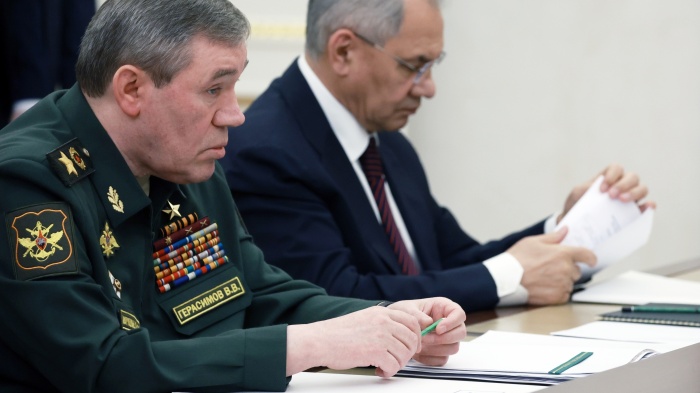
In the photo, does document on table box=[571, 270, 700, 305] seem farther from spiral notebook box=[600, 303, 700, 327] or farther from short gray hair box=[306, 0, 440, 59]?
short gray hair box=[306, 0, 440, 59]

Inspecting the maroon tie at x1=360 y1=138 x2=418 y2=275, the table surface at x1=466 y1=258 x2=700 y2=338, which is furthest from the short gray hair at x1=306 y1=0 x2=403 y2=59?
the table surface at x1=466 y1=258 x2=700 y2=338

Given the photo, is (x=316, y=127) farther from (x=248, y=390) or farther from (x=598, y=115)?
(x=598, y=115)

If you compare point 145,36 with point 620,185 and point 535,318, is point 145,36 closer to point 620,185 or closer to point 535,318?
point 535,318

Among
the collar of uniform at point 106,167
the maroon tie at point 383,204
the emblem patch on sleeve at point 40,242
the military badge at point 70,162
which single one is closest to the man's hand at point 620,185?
the maroon tie at point 383,204

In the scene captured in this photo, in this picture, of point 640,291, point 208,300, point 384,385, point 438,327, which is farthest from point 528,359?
point 640,291

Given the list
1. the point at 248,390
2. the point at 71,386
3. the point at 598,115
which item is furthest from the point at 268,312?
the point at 598,115

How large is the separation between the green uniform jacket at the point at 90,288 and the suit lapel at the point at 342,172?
2.84ft

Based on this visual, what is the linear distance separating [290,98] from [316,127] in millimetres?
126

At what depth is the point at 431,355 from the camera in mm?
2037

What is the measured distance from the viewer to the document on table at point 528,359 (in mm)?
1895

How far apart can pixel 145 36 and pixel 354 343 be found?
2.03 ft

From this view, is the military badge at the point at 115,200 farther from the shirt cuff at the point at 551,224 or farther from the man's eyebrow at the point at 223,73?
the shirt cuff at the point at 551,224

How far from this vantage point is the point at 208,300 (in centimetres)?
213

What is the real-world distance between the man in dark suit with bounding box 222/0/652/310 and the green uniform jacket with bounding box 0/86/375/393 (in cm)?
69
